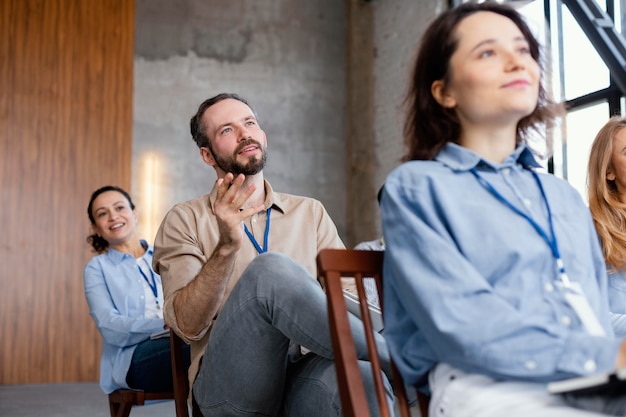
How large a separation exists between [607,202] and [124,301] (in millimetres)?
2011

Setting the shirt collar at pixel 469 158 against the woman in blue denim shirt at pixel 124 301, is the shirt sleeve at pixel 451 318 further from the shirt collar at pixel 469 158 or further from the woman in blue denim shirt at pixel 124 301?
the woman in blue denim shirt at pixel 124 301

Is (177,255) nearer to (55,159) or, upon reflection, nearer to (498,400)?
(498,400)

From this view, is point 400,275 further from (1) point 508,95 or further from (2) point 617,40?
(2) point 617,40

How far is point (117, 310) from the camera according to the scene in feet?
10.7

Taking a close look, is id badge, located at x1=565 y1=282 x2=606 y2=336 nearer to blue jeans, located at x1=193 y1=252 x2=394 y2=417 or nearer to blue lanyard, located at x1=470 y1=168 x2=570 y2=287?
blue lanyard, located at x1=470 y1=168 x2=570 y2=287

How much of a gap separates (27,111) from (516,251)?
19.5ft

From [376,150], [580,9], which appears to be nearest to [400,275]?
[580,9]

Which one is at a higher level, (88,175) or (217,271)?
(88,175)

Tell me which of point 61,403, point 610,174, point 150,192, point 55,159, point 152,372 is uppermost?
point 55,159

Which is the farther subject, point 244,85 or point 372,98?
point 372,98

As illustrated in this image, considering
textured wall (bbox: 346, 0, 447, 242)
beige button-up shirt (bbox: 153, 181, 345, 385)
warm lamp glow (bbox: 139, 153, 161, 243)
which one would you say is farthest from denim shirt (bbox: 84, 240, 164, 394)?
textured wall (bbox: 346, 0, 447, 242)

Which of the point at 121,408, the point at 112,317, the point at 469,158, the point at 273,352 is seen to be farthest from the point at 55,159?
the point at 469,158

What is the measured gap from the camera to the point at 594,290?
1232 millimetres

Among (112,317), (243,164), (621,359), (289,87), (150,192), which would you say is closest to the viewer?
(621,359)
